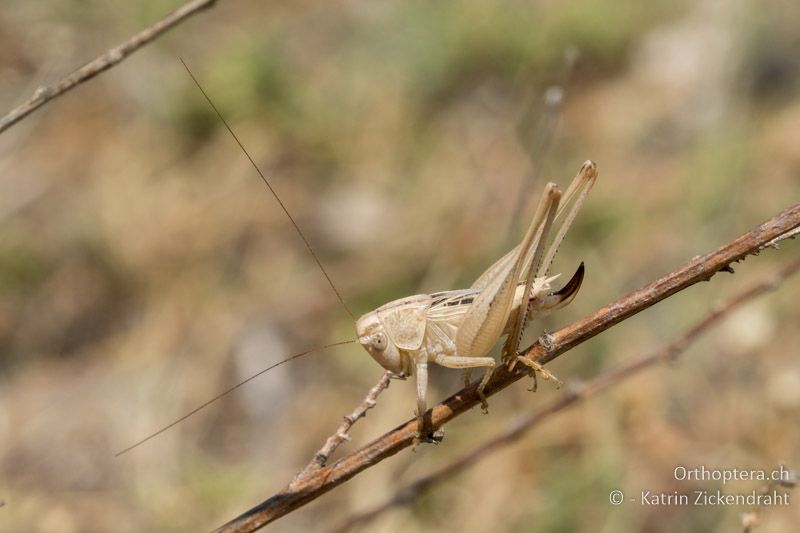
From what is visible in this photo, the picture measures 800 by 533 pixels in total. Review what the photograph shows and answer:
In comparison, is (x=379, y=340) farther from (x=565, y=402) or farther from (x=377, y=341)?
(x=565, y=402)

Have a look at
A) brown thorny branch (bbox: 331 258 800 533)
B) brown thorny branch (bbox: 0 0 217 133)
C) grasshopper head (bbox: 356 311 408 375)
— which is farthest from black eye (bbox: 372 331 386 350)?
brown thorny branch (bbox: 0 0 217 133)

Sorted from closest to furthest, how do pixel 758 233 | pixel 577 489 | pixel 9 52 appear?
pixel 758 233
pixel 577 489
pixel 9 52

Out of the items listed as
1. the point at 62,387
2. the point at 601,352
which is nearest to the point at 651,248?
the point at 601,352

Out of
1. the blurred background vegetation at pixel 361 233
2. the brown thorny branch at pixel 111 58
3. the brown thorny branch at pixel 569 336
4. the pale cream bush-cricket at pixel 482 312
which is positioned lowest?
the brown thorny branch at pixel 569 336

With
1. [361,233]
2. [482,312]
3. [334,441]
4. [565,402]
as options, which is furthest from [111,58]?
[361,233]

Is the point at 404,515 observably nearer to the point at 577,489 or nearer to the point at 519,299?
the point at 577,489

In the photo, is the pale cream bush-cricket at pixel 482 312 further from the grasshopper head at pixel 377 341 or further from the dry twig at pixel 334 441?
the dry twig at pixel 334 441

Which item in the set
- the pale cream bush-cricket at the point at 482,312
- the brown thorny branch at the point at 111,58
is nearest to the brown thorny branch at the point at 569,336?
the pale cream bush-cricket at the point at 482,312
